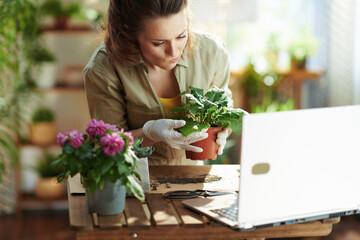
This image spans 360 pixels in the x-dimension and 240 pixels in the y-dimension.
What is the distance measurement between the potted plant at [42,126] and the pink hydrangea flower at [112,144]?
2882 millimetres

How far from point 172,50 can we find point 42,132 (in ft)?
8.35

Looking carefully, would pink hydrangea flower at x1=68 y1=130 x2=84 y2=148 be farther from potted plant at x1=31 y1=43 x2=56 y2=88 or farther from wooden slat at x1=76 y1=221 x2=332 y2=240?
potted plant at x1=31 y1=43 x2=56 y2=88

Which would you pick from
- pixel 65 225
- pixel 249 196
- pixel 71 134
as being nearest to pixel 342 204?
pixel 249 196

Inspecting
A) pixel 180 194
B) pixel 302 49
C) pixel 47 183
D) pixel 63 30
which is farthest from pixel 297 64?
pixel 180 194

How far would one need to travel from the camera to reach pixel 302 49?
4230mm

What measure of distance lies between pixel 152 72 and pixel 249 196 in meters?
0.99

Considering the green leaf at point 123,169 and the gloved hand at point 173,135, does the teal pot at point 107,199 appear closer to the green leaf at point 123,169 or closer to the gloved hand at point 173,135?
the green leaf at point 123,169

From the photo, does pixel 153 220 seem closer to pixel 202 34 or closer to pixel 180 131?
pixel 180 131

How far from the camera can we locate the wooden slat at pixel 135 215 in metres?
1.45

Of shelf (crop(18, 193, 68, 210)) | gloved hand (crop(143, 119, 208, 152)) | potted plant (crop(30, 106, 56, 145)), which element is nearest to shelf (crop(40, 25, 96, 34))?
potted plant (crop(30, 106, 56, 145))

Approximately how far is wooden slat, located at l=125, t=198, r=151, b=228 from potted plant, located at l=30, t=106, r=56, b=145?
2.69 metres

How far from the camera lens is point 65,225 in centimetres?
405

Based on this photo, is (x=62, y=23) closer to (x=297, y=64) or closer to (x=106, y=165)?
(x=297, y=64)

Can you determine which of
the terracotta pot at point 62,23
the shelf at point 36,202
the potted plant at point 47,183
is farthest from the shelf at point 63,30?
the shelf at point 36,202
